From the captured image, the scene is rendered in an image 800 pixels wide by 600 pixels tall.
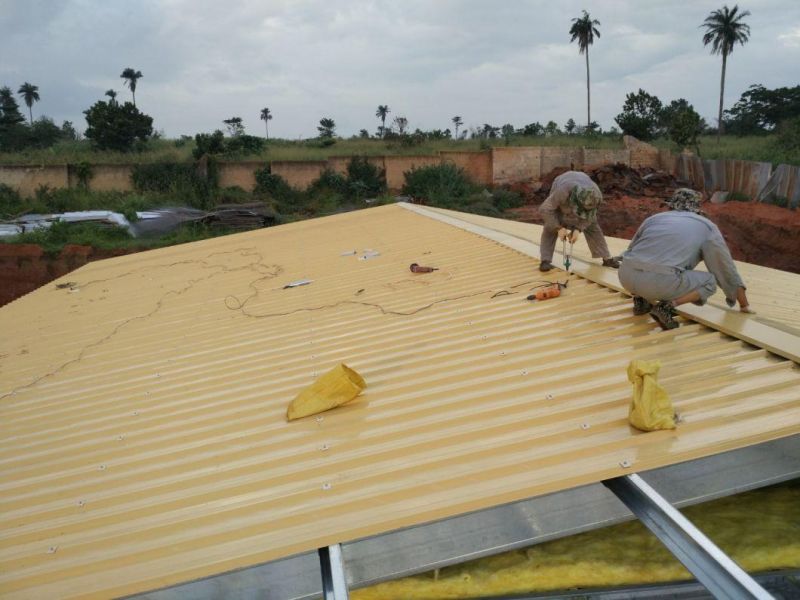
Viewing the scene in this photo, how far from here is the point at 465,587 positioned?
2.67 m

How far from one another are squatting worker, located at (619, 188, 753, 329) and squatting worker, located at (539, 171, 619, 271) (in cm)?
138

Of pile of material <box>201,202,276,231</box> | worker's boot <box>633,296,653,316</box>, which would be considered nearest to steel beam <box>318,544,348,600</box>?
worker's boot <box>633,296,653,316</box>

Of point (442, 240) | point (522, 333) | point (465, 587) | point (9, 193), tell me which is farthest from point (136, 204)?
point (465, 587)

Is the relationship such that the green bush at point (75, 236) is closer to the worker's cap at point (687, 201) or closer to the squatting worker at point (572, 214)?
the squatting worker at point (572, 214)

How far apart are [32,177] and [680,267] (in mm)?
29526

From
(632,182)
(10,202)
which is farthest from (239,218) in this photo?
(632,182)

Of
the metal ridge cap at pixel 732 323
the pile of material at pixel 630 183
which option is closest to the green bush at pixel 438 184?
the pile of material at pixel 630 183

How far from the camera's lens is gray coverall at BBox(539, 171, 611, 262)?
19.2 feet

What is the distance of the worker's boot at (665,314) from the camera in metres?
3.98

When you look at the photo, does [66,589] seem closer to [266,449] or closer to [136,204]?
[266,449]

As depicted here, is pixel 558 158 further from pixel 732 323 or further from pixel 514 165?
pixel 732 323

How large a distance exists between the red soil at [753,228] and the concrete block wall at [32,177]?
24.2 metres

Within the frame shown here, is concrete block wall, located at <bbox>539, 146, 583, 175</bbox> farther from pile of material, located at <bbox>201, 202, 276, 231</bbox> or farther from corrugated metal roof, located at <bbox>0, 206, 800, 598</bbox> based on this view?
corrugated metal roof, located at <bbox>0, 206, 800, 598</bbox>

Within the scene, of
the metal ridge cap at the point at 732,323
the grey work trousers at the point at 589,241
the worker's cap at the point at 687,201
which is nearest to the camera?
the metal ridge cap at the point at 732,323
